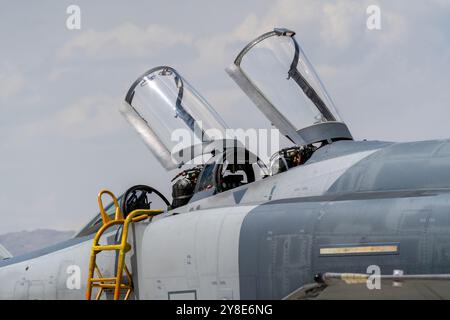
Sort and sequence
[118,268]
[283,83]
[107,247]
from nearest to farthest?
[118,268]
[107,247]
[283,83]

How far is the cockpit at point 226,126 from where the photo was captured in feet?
31.1

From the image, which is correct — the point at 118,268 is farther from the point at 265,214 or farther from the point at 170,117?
the point at 170,117

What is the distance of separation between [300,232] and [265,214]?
50 cm

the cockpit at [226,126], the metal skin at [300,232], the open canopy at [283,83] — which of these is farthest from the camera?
the open canopy at [283,83]

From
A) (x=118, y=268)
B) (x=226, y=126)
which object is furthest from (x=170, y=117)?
(x=118, y=268)

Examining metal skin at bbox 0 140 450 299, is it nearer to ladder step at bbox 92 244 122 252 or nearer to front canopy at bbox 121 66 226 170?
ladder step at bbox 92 244 122 252

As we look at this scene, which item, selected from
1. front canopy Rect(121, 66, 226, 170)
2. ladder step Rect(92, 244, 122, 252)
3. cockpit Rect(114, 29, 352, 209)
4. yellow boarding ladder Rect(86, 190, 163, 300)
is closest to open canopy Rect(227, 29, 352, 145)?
cockpit Rect(114, 29, 352, 209)

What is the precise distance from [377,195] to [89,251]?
345 centimetres

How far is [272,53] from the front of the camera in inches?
400

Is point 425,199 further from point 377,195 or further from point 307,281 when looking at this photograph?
point 307,281

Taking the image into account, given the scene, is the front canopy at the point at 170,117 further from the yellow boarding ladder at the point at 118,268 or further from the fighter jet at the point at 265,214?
the yellow boarding ladder at the point at 118,268

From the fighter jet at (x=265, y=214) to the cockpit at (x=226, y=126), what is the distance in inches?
0.6

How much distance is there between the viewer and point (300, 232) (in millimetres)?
7535

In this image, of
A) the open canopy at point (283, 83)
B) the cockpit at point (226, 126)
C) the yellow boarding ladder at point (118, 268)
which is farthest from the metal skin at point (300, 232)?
the open canopy at point (283, 83)
